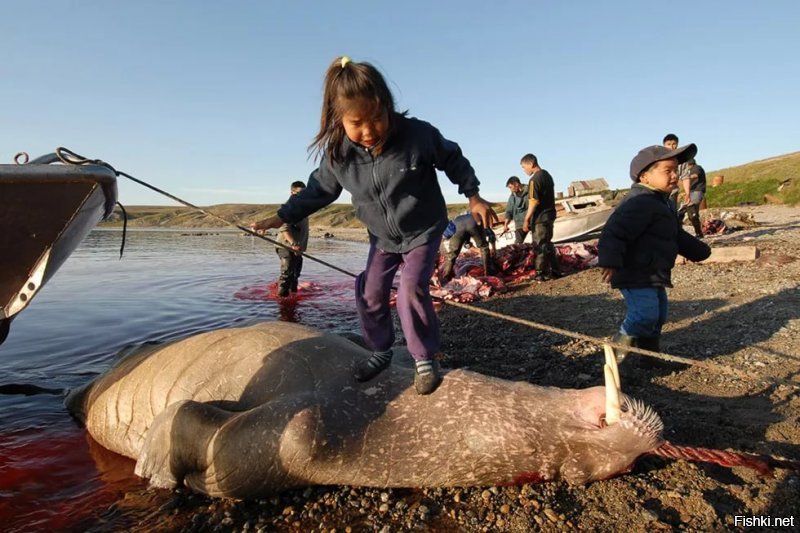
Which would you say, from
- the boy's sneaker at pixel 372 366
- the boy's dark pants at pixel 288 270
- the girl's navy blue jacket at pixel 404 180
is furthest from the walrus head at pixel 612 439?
the boy's dark pants at pixel 288 270

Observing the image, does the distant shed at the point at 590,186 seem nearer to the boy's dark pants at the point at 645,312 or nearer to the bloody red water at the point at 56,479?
the boy's dark pants at the point at 645,312

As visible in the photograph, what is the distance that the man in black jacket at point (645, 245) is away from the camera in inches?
179

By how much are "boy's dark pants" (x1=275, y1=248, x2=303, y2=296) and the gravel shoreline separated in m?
5.27

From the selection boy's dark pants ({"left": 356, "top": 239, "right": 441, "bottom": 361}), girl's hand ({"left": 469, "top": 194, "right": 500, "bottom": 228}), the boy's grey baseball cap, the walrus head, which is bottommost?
the walrus head

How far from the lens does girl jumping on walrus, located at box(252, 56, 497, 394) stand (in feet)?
10.7

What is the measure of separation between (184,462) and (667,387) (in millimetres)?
4043

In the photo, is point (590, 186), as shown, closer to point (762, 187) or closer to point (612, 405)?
point (762, 187)

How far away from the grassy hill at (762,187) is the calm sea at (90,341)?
957 inches

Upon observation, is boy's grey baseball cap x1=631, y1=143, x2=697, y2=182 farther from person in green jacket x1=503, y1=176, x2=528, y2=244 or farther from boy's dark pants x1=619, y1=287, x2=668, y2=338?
person in green jacket x1=503, y1=176, x2=528, y2=244

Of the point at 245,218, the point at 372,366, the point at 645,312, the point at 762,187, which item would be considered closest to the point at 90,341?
the point at 372,366

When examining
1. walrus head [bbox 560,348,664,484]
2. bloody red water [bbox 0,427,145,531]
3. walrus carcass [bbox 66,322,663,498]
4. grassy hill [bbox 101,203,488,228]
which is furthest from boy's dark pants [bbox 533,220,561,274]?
grassy hill [bbox 101,203,488,228]

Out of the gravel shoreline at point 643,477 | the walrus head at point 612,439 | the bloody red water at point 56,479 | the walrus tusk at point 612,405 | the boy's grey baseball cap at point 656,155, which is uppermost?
the boy's grey baseball cap at point 656,155

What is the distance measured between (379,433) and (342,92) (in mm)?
2285

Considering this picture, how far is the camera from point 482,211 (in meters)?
3.33
